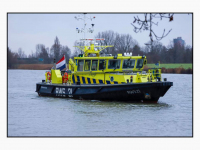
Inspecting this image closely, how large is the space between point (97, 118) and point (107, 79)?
195 inches

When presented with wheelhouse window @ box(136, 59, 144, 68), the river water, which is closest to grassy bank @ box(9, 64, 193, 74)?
wheelhouse window @ box(136, 59, 144, 68)

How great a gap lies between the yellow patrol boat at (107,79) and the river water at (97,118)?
0.46 metres

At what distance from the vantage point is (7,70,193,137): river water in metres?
16.3

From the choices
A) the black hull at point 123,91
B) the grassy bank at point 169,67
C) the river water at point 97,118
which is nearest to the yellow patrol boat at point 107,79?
the black hull at point 123,91

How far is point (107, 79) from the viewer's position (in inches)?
924

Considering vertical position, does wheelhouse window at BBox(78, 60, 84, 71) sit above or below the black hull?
above

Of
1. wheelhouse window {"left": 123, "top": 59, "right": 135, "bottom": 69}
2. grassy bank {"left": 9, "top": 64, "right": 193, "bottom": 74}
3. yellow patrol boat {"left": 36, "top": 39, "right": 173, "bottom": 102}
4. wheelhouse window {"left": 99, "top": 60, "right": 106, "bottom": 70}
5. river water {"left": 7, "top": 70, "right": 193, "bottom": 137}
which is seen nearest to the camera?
river water {"left": 7, "top": 70, "right": 193, "bottom": 137}

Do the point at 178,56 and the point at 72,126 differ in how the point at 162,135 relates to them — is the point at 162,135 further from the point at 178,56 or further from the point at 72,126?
the point at 178,56

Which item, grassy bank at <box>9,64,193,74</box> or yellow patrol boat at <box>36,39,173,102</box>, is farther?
grassy bank at <box>9,64,193,74</box>

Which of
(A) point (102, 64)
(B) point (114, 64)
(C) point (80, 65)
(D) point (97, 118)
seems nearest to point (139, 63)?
(B) point (114, 64)

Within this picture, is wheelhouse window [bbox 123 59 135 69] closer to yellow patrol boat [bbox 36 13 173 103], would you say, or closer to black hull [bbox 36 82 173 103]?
yellow patrol boat [bbox 36 13 173 103]

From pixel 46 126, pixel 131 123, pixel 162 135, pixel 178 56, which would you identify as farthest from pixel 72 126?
pixel 178 56

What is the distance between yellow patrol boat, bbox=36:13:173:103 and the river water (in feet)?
1.52

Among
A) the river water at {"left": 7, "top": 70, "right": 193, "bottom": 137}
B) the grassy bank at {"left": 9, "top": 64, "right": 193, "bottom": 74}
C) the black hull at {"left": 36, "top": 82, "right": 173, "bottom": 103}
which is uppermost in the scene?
the grassy bank at {"left": 9, "top": 64, "right": 193, "bottom": 74}
